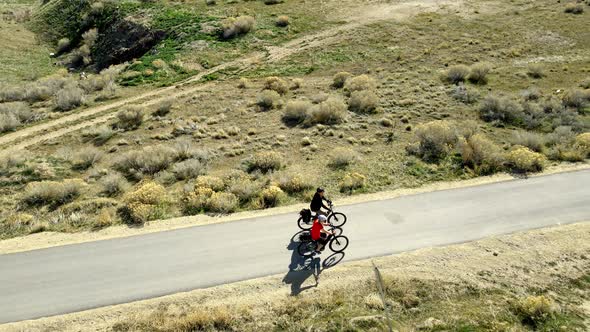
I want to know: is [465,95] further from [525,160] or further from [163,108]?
[163,108]

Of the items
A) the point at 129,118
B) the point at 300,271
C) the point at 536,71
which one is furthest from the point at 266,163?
the point at 536,71

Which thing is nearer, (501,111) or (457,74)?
(501,111)

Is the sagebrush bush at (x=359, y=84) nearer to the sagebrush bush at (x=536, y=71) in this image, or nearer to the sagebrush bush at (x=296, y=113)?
the sagebrush bush at (x=296, y=113)

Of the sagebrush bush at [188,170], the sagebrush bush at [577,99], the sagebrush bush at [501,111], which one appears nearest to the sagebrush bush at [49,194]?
the sagebrush bush at [188,170]

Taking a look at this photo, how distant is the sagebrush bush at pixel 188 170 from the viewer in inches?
835

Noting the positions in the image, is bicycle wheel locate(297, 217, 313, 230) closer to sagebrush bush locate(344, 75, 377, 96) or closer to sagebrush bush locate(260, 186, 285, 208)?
sagebrush bush locate(260, 186, 285, 208)

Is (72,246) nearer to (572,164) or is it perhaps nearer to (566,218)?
(566,218)

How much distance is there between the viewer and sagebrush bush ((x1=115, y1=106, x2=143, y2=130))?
27484 millimetres

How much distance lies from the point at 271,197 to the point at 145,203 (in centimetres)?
539

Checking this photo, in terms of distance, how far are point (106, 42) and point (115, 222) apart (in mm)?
34337

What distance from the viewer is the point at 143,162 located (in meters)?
22.1

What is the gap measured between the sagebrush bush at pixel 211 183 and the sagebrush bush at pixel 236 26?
27446 millimetres

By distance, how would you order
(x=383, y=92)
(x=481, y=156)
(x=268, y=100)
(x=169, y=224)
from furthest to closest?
(x=383, y=92)
(x=268, y=100)
(x=481, y=156)
(x=169, y=224)

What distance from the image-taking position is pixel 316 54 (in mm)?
40594
